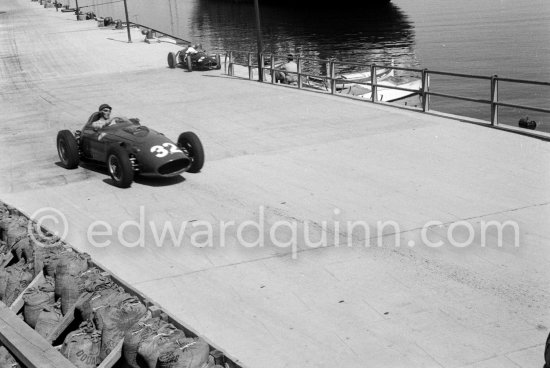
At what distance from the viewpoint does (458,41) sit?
66375 mm

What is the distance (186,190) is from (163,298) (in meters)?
5.16

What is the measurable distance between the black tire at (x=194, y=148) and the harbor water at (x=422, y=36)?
83.0ft

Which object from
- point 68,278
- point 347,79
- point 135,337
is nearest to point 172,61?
point 347,79

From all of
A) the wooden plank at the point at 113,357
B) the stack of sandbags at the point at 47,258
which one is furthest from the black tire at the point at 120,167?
the wooden plank at the point at 113,357

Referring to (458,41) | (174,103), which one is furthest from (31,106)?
(458,41)

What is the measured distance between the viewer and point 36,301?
30.4 feet

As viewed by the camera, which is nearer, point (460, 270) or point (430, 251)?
point (460, 270)

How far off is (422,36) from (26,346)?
2729 inches

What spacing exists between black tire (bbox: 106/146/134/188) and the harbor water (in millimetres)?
26677

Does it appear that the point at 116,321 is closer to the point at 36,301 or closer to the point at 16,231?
the point at 36,301

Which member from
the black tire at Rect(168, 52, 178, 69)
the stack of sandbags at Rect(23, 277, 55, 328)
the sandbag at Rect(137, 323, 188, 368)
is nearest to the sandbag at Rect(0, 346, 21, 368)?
the stack of sandbags at Rect(23, 277, 55, 328)

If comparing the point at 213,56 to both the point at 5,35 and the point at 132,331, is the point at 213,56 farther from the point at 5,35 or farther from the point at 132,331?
the point at 5,35

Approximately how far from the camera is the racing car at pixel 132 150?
1448cm

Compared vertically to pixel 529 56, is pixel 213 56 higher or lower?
higher
